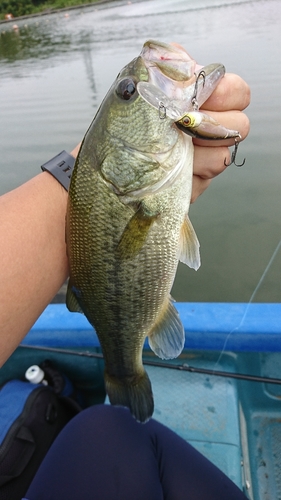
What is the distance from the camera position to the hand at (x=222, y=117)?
125 cm

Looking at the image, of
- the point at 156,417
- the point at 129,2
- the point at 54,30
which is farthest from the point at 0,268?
the point at 129,2

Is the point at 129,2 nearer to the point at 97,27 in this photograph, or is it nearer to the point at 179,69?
the point at 97,27

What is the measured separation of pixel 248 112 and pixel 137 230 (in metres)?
5.78

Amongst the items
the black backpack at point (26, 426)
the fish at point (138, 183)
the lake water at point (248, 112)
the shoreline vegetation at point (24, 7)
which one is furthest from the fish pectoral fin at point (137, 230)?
the shoreline vegetation at point (24, 7)

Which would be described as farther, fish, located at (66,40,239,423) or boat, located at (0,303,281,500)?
boat, located at (0,303,281,500)

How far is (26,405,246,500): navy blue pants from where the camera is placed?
1645mm

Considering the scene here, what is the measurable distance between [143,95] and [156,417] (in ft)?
6.03

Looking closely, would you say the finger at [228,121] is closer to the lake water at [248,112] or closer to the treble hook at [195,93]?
the treble hook at [195,93]

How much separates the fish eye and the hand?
0.26 meters

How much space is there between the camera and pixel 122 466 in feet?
5.72

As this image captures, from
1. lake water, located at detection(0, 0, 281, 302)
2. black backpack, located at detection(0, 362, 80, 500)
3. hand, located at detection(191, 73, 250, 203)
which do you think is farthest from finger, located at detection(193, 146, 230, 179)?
lake water, located at detection(0, 0, 281, 302)

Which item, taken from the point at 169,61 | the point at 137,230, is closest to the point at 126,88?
the point at 169,61

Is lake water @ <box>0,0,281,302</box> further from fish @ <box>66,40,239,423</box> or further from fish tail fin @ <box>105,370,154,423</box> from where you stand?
fish @ <box>66,40,239,423</box>

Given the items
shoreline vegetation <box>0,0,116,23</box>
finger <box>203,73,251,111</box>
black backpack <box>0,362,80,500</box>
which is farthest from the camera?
shoreline vegetation <box>0,0,116,23</box>
